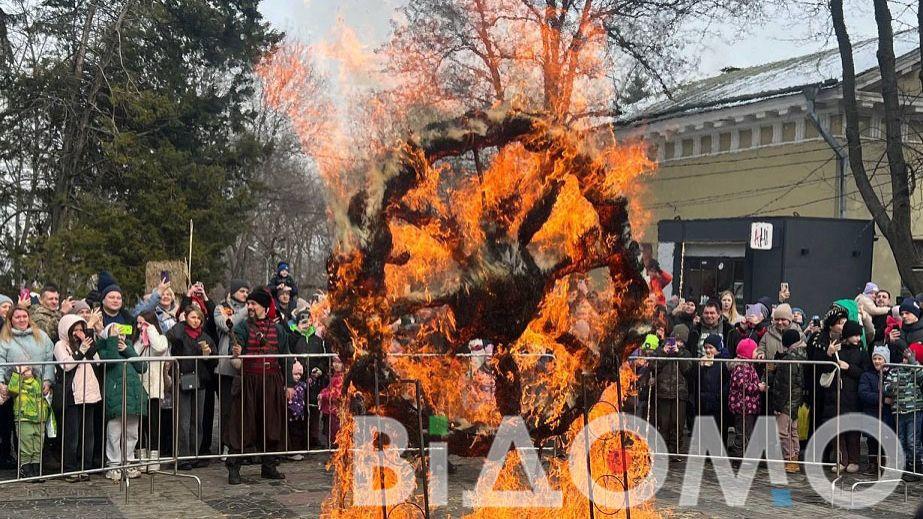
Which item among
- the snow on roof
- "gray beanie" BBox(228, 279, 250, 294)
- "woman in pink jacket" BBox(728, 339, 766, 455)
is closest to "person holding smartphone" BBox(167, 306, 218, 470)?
"gray beanie" BBox(228, 279, 250, 294)

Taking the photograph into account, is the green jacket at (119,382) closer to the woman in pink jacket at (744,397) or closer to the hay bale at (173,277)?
the woman in pink jacket at (744,397)

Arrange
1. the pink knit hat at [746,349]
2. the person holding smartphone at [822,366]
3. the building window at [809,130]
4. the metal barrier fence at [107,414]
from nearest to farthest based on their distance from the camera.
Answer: the metal barrier fence at [107,414]
the person holding smartphone at [822,366]
the pink knit hat at [746,349]
the building window at [809,130]

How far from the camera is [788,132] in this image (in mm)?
24094

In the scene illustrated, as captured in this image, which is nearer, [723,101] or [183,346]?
[183,346]

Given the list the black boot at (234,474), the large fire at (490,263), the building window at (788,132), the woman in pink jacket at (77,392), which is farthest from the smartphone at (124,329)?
the building window at (788,132)

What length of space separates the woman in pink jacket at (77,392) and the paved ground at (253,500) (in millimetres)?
253

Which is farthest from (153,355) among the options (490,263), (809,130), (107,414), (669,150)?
(669,150)

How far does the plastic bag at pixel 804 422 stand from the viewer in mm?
10427

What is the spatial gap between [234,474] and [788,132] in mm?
19025

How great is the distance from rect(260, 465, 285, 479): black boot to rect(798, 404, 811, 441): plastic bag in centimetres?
570

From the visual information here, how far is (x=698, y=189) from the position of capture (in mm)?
27078

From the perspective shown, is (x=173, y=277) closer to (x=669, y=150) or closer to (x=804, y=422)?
(x=804, y=422)

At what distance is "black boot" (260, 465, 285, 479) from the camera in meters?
9.58

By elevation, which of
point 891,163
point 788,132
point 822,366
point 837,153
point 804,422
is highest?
point 788,132
